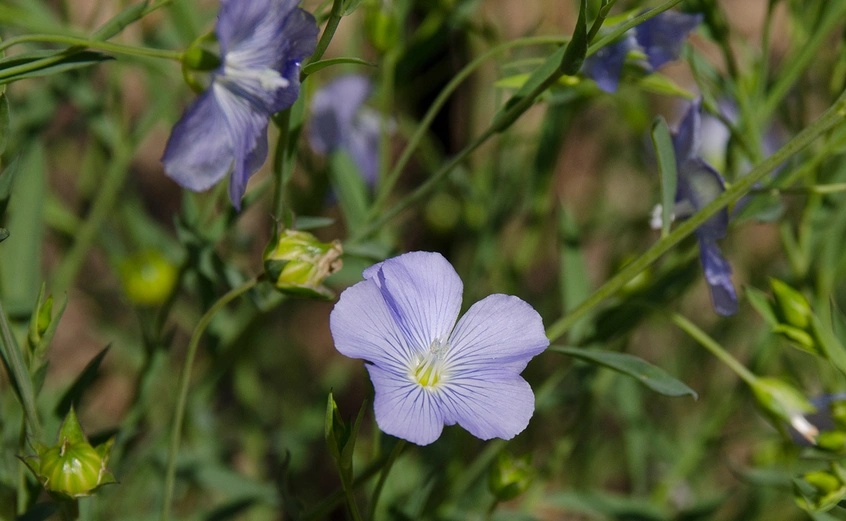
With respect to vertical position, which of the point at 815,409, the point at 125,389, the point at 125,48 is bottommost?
the point at 125,389

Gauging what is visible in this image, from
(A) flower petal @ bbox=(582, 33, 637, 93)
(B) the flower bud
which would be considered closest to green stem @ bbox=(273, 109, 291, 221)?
(B) the flower bud

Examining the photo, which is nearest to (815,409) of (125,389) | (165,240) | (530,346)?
(530,346)

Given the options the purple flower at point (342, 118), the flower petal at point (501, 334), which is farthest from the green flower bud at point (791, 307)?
the purple flower at point (342, 118)

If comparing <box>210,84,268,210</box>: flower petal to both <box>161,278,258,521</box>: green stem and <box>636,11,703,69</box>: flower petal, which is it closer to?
<box>161,278,258,521</box>: green stem

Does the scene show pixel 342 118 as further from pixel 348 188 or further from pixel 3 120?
pixel 3 120

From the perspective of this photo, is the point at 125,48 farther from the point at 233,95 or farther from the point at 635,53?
the point at 635,53

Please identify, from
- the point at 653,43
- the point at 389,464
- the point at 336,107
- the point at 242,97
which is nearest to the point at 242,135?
the point at 242,97
